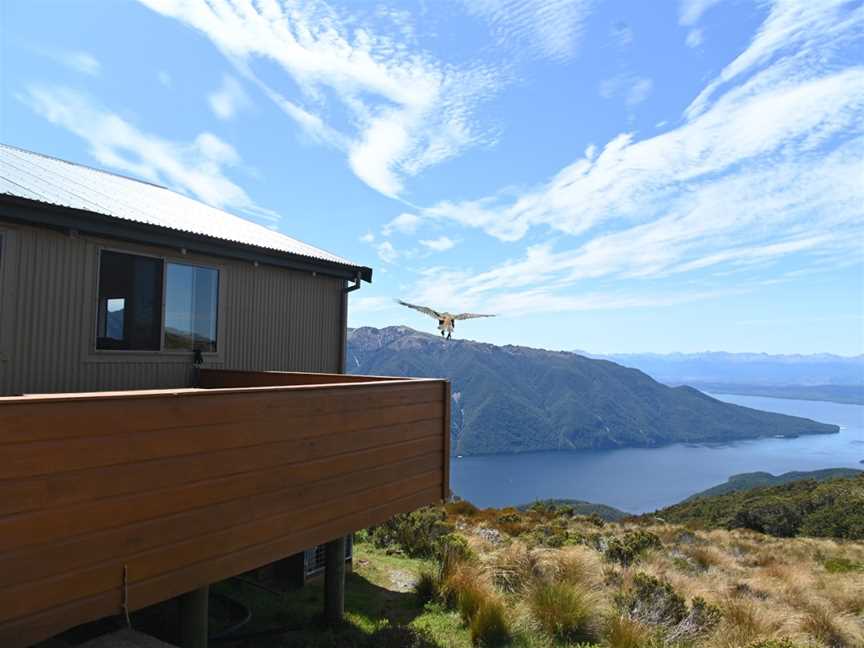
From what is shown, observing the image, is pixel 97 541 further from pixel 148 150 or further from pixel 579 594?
pixel 148 150

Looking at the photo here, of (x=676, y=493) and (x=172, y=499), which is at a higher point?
(x=172, y=499)

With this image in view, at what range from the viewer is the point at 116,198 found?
742cm

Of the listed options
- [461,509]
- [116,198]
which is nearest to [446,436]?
[116,198]

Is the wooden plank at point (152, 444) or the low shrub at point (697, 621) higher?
the wooden plank at point (152, 444)

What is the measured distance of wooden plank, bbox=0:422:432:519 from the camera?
9.71 feet

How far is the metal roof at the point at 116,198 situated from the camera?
6.08 meters

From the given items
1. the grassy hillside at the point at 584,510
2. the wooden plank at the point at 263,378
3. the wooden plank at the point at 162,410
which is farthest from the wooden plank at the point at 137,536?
the grassy hillside at the point at 584,510

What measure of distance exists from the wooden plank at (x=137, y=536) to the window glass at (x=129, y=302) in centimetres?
337

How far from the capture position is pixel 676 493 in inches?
4668

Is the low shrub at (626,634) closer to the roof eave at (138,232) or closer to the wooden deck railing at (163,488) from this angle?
the wooden deck railing at (163,488)

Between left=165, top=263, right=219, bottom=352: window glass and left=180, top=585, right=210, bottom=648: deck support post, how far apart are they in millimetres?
3515

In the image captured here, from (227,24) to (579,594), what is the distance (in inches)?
476

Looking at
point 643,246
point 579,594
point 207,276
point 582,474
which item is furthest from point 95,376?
point 582,474

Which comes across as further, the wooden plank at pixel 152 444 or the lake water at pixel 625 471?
the lake water at pixel 625 471
